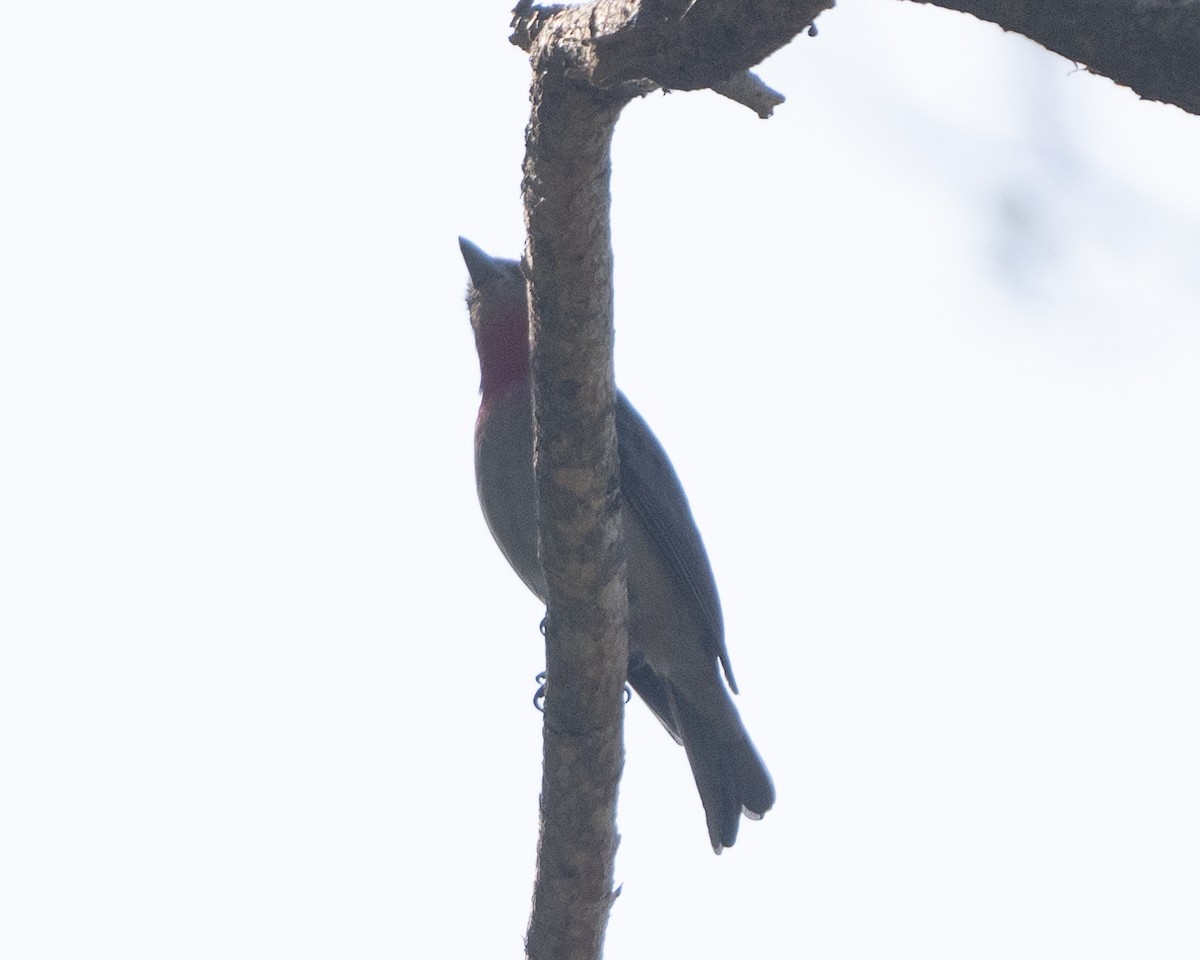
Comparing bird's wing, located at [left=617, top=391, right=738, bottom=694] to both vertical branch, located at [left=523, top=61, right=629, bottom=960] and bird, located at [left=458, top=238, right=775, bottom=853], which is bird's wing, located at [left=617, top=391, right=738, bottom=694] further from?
vertical branch, located at [left=523, top=61, right=629, bottom=960]

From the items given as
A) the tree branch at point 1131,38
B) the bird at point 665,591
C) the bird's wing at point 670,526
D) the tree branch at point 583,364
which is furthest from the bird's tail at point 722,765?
the tree branch at point 1131,38

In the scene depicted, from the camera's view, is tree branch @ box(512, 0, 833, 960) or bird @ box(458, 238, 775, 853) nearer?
tree branch @ box(512, 0, 833, 960)

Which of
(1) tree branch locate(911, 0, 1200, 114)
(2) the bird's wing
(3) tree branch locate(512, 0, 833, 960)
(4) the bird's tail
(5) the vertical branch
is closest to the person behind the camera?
(1) tree branch locate(911, 0, 1200, 114)

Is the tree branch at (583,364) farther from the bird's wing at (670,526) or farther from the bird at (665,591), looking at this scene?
the bird's wing at (670,526)

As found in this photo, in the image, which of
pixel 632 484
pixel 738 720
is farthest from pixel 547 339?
pixel 738 720

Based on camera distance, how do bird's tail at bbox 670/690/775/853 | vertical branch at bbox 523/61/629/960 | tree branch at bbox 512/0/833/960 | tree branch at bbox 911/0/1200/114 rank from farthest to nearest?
bird's tail at bbox 670/690/775/853 → vertical branch at bbox 523/61/629/960 → tree branch at bbox 512/0/833/960 → tree branch at bbox 911/0/1200/114

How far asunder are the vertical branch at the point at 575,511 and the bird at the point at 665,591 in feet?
4.63

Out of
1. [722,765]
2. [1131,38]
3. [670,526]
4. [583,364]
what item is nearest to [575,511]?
[583,364]

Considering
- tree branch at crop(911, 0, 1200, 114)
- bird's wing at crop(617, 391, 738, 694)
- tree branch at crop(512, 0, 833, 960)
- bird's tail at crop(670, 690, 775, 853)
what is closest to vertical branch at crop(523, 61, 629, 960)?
tree branch at crop(512, 0, 833, 960)

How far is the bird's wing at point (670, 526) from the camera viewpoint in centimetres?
527

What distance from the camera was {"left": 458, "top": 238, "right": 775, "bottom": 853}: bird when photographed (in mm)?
5254

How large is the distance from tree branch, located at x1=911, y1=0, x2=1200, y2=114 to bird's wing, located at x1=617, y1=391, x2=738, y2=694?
132 inches

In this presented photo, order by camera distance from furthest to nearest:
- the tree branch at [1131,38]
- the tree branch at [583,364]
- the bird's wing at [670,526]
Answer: the bird's wing at [670,526] < the tree branch at [583,364] < the tree branch at [1131,38]

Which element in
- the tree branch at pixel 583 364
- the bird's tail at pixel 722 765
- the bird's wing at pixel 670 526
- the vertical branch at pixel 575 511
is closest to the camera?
the tree branch at pixel 583 364
